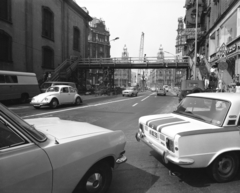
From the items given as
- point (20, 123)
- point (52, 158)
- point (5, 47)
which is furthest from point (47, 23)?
point (52, 158)

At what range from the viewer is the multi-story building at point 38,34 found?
21.8 meters

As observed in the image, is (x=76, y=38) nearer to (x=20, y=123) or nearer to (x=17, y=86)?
(x=17, y=86)

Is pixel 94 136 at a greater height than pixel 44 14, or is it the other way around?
pixel 44 14

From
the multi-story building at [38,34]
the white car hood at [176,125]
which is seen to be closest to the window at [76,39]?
the multi-story building at [38,34]

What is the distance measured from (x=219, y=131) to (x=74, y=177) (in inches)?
93.7

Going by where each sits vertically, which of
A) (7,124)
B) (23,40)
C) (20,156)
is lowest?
(20,156)

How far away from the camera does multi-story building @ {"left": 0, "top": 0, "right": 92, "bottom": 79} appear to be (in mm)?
21844

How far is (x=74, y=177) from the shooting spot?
2.26 meters

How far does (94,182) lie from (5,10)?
81.3ft

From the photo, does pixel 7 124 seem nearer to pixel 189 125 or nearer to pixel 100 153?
pixel 100 153

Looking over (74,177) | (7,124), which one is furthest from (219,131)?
(7,124)

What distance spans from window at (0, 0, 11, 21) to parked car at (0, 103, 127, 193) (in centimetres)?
2346

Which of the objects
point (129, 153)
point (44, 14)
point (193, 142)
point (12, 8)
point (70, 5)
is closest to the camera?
point (193, 142)

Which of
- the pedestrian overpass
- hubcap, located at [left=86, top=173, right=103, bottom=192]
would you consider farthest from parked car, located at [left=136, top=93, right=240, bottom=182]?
the pedestrian overpass
